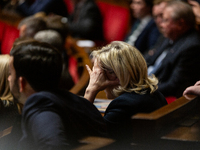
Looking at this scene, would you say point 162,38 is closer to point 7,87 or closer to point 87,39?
point 87,39

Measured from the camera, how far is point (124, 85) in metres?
1.05

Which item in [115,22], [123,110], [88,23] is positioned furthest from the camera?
[115,22]

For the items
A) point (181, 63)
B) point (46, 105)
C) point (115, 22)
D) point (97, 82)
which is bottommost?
point (115, 22)

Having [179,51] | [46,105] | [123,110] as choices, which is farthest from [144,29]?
[46,105]

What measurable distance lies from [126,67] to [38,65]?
1.06ft

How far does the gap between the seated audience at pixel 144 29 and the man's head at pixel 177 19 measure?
1.84ft

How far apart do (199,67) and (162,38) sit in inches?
20.5

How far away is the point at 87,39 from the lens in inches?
116

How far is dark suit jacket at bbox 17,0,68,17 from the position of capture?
10.5ft

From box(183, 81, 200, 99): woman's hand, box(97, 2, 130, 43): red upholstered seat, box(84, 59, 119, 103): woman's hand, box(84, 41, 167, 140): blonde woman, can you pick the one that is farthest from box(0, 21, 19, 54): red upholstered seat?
box(183, 81, 200, 99): woman's hand

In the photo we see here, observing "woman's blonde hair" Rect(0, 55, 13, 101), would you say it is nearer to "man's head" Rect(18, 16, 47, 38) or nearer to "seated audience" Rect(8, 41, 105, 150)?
"seated audience" Rect(8, 41, 105, 150)

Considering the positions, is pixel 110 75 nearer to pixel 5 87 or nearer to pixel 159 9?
pixel 5 87

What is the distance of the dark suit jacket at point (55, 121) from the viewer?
71 centimetres

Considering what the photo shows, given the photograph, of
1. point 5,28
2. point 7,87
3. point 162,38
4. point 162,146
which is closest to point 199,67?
point 162,38
